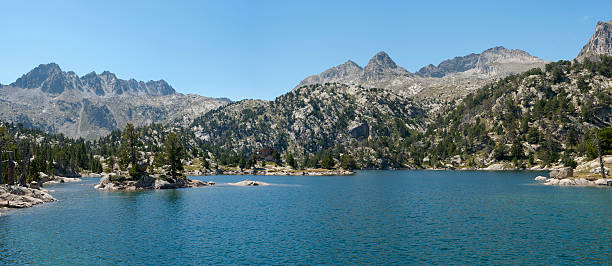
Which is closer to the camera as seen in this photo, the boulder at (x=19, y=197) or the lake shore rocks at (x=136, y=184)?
the boulder at (x=19, y=197)

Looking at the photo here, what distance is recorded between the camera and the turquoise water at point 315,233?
4478 centimetres

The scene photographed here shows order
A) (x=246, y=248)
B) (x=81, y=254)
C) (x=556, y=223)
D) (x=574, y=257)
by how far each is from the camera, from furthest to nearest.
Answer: (x=556, y=223)
(x=246, y=248)
(x=81, y=254)
(x=574, y=257)

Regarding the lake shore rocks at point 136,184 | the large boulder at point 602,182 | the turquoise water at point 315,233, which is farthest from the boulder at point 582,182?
the lake shore rocks at point 136,184

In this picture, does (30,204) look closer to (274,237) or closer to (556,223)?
(274,237)

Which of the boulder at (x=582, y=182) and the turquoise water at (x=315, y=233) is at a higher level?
the boulder at (x=582, y=182)

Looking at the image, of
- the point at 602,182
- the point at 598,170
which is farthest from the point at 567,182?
the point at 598,170

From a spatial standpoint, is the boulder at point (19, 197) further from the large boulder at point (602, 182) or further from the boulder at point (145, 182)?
the large boulder at point (602, 182)

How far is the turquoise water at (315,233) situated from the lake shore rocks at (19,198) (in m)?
4.61

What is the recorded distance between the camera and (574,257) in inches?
1686

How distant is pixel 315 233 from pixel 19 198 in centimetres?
7974

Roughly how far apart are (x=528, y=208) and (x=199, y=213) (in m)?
72.3

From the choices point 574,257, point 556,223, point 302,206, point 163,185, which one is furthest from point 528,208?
point 163,185

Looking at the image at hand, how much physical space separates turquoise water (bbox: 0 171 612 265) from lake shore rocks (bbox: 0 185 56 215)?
4.61 m

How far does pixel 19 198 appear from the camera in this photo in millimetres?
92688
